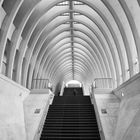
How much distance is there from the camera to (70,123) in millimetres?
10820

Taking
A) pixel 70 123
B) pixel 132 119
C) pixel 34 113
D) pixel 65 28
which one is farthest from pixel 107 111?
pixel 65 28

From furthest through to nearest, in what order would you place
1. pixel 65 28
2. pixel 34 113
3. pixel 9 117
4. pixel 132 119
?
1. pixel 65 28
2. pixel 34 113
3. pixel 9 117
4. pixel 132 119

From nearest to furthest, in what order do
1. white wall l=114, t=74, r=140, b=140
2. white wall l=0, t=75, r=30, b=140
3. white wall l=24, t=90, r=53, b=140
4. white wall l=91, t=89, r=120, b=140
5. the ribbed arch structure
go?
white wall l=114, t=74, r=140, b=140 → white wall l=0, t=75, r=30, b=140 → white wall l=91, t=89, r=120, b=140 → white wall l=24, t=90, r=53, b=140 → the ribbed arch structure

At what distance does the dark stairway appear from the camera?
9.49 meters

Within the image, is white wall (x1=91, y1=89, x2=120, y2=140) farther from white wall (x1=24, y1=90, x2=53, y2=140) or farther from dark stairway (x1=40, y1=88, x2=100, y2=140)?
white wall (x1=24, y1=90, x2=53, y2=140)

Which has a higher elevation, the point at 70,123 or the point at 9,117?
the point at 9,117

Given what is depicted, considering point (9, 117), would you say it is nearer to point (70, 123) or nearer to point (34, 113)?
point (34, 113)

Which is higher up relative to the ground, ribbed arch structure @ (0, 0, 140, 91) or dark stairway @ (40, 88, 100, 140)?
ribbed arch structure @ (0, 0, 140, 91)

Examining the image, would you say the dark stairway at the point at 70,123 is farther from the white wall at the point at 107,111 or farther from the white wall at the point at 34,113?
the white wall at the point at 107,111

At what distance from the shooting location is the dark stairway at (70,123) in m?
9.49

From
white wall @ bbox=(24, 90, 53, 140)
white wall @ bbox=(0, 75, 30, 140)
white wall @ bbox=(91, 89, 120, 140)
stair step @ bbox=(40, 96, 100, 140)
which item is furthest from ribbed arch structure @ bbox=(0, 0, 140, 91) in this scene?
stair step @ bbox=(40, 96, 100, 140)

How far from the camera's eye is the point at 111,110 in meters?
Result: 11.4

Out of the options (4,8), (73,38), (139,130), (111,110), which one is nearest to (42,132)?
(111,110)

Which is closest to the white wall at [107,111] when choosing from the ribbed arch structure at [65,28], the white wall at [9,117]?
the ribbed arch structure at [65,28]
